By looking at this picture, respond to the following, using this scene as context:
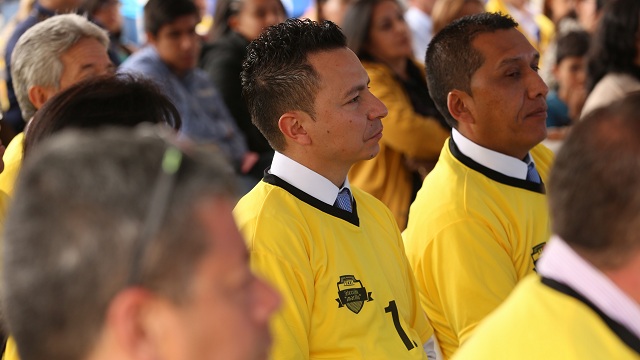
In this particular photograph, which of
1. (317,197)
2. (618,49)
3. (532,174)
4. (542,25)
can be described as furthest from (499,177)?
(542,25)

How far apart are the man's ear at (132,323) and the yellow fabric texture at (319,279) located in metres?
1.24

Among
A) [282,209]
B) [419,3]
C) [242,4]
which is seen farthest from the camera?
[419,3]

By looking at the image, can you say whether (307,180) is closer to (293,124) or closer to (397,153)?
(293,124)

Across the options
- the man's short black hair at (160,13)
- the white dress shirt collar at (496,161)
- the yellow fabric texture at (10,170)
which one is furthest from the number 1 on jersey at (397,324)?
the man's short black hair at (160,13)

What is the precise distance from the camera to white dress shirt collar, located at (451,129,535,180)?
10.00 feet

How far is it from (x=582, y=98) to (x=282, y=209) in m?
4.09

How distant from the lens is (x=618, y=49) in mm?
4656

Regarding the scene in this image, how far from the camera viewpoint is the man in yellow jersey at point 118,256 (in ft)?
3.52

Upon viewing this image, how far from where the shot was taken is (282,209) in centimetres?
251

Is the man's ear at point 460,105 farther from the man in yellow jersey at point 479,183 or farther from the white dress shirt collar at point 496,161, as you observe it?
the white dress shirt collar at point 496,161

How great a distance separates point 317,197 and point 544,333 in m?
1.14

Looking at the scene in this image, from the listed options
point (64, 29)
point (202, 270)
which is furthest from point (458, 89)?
point (202, 270)

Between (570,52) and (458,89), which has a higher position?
(458,89)

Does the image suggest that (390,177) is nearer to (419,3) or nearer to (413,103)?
(413,103)
